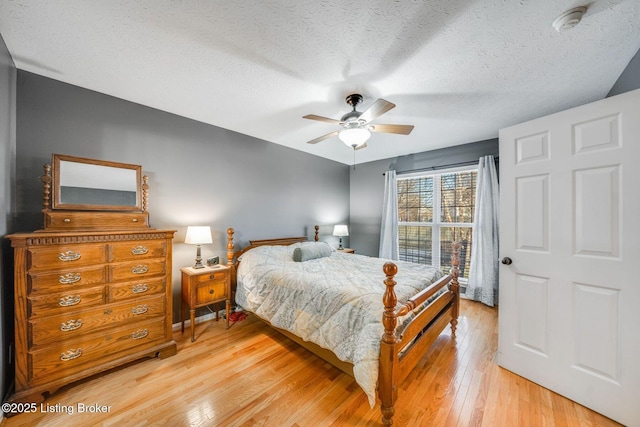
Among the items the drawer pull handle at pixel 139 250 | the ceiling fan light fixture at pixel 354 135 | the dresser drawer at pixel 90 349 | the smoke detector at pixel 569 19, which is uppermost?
the smoke detector at pixel 569 19

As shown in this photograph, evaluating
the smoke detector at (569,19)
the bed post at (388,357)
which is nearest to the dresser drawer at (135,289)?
the bed post at (388,357)

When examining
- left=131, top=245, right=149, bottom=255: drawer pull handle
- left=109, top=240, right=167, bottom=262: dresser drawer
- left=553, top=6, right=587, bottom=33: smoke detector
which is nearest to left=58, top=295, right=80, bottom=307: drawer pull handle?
left=109, top=240, right=167, bottom=262: dresser drawer

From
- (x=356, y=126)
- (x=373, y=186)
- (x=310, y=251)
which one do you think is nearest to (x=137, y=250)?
(x=310, y=251)

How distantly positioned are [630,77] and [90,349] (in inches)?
183

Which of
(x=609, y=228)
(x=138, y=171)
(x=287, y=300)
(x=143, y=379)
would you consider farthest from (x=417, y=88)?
(x=143, y=379)

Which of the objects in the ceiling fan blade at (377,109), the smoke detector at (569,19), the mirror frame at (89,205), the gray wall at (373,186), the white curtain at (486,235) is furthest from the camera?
the gray wall at (373,186)

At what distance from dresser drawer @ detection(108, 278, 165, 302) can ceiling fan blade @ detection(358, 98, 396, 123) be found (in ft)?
7.87

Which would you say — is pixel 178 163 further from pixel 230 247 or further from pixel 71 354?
pixel 71 354

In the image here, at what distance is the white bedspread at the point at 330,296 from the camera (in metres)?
1.59

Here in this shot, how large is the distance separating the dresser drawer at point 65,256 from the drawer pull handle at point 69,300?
23 centimetres

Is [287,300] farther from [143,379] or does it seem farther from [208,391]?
[143,379]

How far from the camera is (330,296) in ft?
6.30

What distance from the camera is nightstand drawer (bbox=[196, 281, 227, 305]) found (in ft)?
8.38

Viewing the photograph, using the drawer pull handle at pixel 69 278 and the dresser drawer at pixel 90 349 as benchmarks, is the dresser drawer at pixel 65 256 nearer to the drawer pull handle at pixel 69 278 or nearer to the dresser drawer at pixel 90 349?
the drawer pull handle at pixel 69 278
